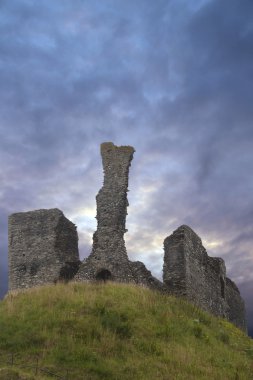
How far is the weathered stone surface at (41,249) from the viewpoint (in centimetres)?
3023

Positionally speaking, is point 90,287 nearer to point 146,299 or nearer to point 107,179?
point 146,299

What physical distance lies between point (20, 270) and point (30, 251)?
1131 millimetres

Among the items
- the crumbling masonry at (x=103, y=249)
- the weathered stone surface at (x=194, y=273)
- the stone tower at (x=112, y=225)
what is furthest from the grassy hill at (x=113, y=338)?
the stone tower at (x=112, y=225)

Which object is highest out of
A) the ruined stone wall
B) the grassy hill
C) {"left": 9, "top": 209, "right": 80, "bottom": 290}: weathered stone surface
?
{"left": 9, "top": 209, "right": 80, "bottom": 290}: weathered stone surface

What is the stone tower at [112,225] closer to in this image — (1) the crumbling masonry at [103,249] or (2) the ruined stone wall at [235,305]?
(1) the crumbling masonry at [103,249]

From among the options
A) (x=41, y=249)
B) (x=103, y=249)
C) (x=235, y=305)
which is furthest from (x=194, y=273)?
(x=235, y=305)

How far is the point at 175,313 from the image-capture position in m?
23.2

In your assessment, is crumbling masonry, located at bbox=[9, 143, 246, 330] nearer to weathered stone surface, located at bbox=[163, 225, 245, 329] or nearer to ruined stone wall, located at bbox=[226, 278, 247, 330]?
weathered stone surface, located at bbox=[163, 225, 245, 329]

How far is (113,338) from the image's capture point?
19375 mm

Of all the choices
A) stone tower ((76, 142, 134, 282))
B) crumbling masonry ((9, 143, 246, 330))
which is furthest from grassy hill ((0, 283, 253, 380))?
stone tower ((76, 142, 134, 282))

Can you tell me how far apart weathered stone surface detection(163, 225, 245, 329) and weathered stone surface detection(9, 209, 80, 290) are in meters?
5.72

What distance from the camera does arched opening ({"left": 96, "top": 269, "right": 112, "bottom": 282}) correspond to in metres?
29.6

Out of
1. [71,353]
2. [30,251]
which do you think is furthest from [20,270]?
[71,353]

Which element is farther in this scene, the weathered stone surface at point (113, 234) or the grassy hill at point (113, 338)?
the weathered stone surface at point (113, 234)
